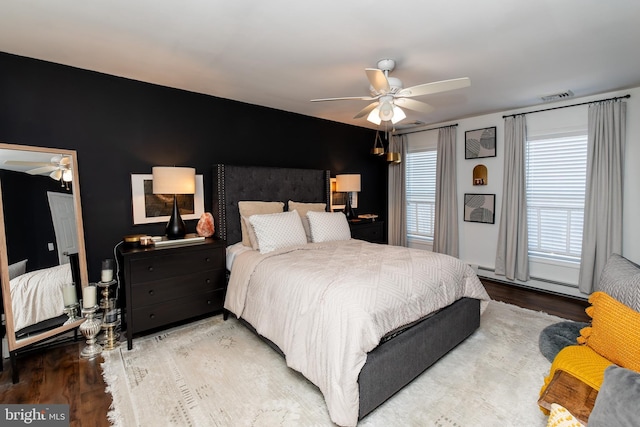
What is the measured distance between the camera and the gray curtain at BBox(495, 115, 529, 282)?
4.33m

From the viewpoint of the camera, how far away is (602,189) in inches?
144

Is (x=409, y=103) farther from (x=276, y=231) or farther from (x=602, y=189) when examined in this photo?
(x=602, y=189)

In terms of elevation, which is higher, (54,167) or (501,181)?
(54,167)

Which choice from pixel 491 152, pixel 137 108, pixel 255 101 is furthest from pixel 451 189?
pixel 137 108

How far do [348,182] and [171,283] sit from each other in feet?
9.60

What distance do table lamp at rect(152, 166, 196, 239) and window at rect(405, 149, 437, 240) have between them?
4081mm

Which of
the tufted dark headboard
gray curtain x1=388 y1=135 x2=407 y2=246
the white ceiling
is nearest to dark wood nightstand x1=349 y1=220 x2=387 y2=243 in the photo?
the tufted dark headboard

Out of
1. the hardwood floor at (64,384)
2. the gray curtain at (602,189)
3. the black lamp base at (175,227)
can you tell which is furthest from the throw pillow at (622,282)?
the black lamp base at (175,227)

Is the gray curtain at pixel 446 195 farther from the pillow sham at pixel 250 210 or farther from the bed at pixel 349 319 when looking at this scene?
the pillow sham at pixel 250 210

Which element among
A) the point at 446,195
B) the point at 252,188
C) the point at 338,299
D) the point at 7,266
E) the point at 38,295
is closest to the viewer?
the point at 338,299

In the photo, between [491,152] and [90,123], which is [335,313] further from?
[491,152]

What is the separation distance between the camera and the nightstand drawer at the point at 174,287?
2730 mm

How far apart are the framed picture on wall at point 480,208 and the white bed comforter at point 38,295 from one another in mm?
5318

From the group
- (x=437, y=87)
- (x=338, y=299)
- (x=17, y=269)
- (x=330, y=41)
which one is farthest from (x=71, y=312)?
(x=437, y=87)
